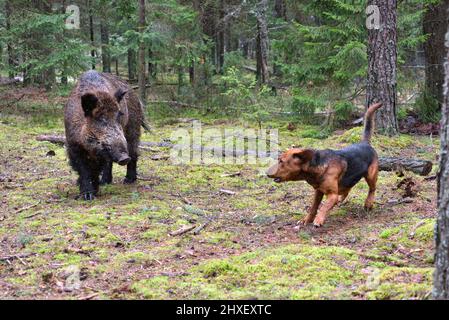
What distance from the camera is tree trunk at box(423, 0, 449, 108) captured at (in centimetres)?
1512

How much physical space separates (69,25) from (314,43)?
886 cm

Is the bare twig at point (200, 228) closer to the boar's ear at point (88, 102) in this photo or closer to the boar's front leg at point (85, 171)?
the boar's front leg at point (85, 171)

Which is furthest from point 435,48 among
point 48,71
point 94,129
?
point 48,71

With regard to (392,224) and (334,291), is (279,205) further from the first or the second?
(334,291)

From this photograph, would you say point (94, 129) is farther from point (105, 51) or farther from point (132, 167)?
point (105, 51)

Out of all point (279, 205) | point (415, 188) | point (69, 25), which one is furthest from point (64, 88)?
point (415, 188)

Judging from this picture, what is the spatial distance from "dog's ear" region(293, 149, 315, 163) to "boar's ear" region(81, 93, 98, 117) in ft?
11.1

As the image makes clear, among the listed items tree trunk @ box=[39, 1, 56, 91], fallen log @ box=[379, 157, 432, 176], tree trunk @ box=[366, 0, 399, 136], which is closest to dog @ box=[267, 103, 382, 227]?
fallen log @ box=[379, 157, 432, 176]

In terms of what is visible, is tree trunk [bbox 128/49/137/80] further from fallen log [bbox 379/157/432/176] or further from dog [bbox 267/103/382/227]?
dog [bbox 267/103/382/227]

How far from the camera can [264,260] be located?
5371 millimetres

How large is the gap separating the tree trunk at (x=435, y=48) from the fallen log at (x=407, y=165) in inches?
251

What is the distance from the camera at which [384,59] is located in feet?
37.8

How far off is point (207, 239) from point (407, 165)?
15.6ft

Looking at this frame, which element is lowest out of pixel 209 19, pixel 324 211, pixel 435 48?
pixel 324 211
